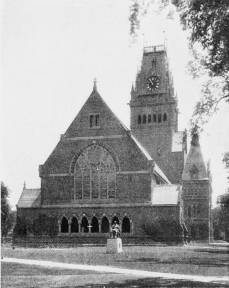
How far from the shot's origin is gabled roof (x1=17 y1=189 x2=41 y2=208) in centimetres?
5203

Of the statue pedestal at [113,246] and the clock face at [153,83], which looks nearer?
the statue pedestal at [113,246]

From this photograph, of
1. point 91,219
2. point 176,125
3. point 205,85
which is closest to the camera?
point 205,85

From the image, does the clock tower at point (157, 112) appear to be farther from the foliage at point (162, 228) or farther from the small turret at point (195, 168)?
the foliage at point (162, 228)

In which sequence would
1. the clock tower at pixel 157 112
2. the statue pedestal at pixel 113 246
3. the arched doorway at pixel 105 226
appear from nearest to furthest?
the statue pedestal at pixel 113 246
the arched doorway at pixel 105 226
the clock tower at pixel 157 112

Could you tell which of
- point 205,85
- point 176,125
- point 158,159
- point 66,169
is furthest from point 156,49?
point 205,85

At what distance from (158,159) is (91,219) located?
798 inches

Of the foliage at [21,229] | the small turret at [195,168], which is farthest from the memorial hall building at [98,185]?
the small turret at [195,168]

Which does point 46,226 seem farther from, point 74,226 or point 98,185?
point 98,185

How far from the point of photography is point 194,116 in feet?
53.6

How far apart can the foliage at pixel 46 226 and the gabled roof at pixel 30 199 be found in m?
1.80

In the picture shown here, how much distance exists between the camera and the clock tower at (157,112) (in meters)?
67.8

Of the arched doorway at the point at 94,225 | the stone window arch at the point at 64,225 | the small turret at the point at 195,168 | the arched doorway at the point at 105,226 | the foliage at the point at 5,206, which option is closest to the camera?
the arched doorway at the point at 105,226

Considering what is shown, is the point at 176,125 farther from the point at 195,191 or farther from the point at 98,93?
the point at 98,93

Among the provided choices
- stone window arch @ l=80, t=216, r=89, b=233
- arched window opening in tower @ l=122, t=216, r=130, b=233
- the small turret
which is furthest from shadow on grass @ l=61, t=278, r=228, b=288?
the small turret
